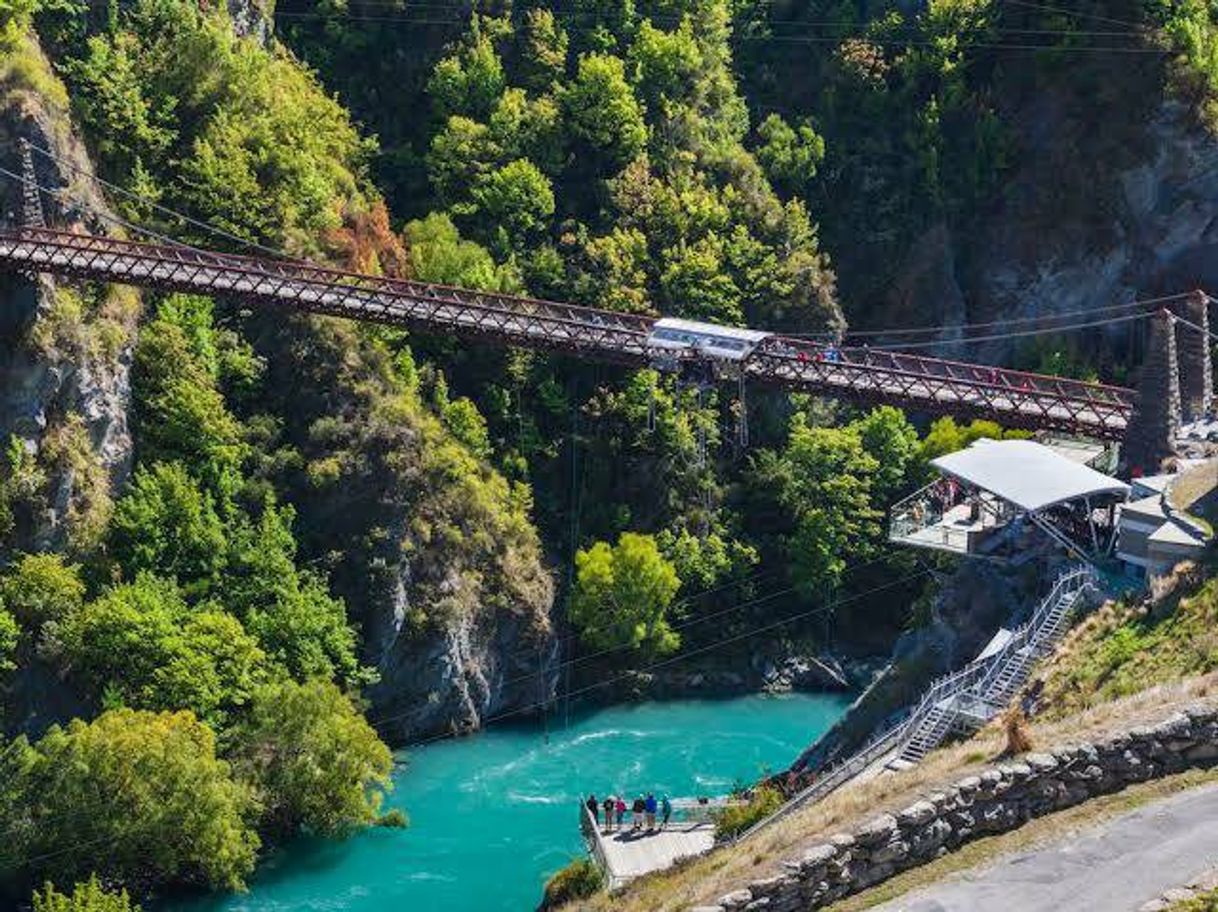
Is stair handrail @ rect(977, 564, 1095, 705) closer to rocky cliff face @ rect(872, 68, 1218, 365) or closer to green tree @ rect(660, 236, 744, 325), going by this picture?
green tree @ rect(660, 236, 744, 325)

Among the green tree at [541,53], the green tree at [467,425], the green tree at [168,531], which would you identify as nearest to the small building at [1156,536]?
the green tree at [168,531]

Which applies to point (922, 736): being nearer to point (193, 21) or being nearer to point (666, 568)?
point (666, 568)

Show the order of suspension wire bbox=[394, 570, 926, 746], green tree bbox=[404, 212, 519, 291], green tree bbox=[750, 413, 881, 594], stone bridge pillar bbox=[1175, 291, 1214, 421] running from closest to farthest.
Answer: stone bridge pillar bbox=[1175, 291, 1214, 421]
suspension wire bbox=[394, 570, 926, 746]
green tree bbox=[404, 212, 519, 291]
green tree bbox=[750, 413, 881, 594]

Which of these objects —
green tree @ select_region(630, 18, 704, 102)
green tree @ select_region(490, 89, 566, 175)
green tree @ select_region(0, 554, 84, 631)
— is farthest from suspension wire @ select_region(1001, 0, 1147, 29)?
green tree @ select_region(0, 554, 84, 631)

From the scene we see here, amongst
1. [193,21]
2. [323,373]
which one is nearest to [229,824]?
[323,373]

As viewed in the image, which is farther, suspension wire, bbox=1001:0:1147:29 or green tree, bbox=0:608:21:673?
suspension wire, bbox=1001:0:1147:29

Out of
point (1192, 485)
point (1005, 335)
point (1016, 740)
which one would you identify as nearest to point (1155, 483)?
point (1192, 485)

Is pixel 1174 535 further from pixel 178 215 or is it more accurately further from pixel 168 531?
pixel 178 215
